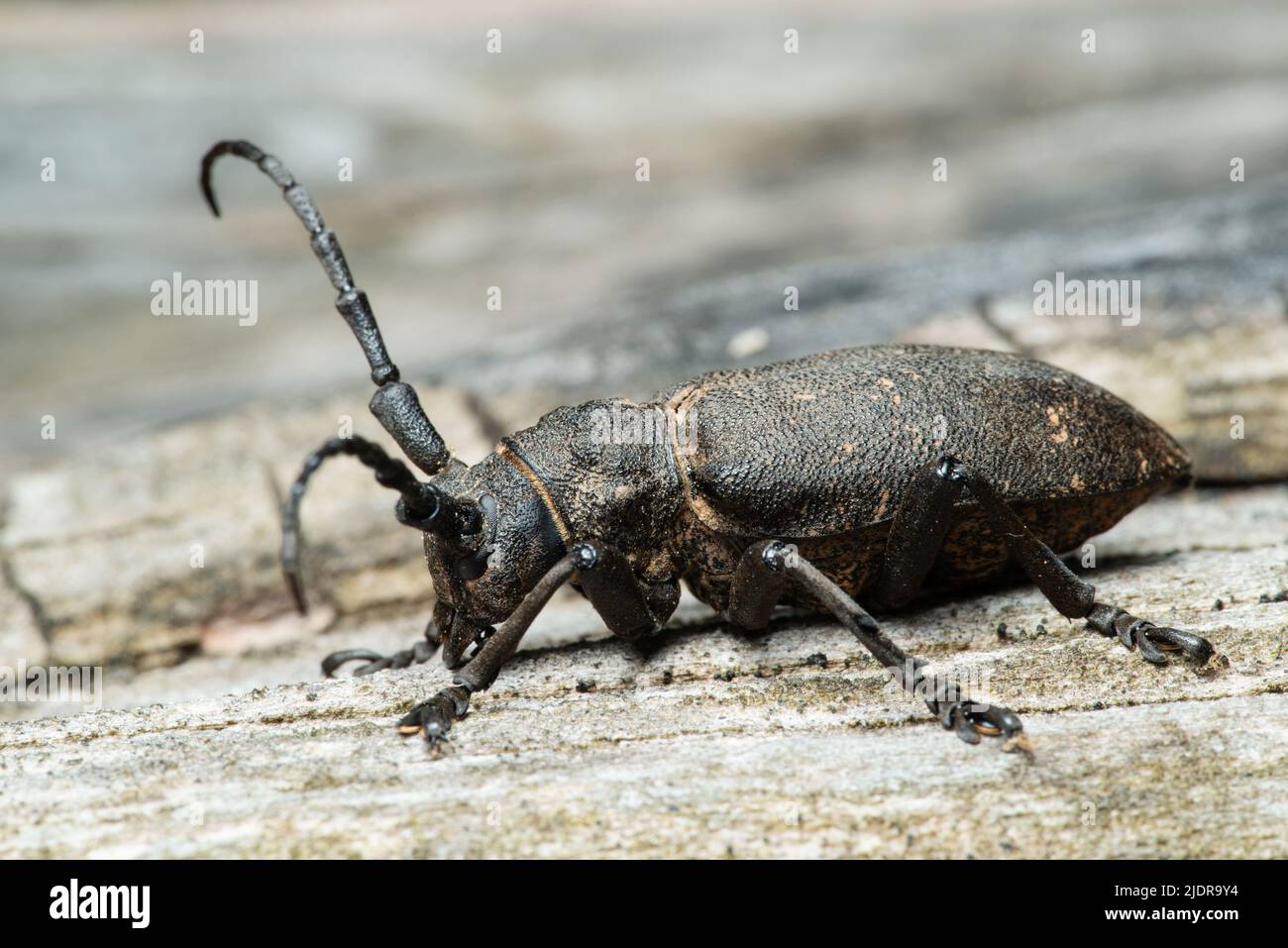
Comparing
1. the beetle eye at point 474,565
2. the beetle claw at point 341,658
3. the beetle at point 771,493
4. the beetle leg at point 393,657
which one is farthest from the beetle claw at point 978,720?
the beetle claw at point 341,658

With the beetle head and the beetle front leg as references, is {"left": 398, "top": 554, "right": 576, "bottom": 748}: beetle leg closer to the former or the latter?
the beetle head

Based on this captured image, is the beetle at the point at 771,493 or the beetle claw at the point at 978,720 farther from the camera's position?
the beetle at the point at 771,493

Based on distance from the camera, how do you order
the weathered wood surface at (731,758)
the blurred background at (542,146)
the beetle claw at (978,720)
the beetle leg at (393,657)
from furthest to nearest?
the blurred background at (542,146) → the beetle leg at (393,657) → the beetle claw at (978,720) → the weathered wood surface at (731,758)

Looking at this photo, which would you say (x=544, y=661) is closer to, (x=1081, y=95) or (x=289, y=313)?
(x=289, y=313)

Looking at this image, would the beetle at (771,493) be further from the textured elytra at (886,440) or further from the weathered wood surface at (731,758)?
the weathered wood surface at (731,758)

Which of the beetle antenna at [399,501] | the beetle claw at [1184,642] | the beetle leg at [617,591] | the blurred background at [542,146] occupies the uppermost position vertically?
the blurred background at [542,146]

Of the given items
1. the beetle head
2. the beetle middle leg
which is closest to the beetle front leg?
the beetle middle leg

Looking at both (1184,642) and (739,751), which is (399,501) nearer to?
(739,751)
